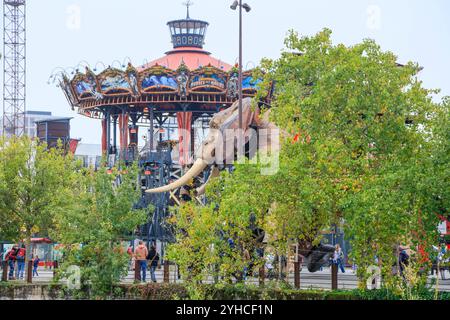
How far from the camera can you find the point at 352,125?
3086 centimetres

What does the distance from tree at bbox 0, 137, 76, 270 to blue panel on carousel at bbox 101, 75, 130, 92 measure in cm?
2198

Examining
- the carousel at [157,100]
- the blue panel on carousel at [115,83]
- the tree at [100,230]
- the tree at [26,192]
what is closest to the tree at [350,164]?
the tree at [100,230]

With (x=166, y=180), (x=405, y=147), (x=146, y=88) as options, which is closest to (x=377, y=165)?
(x=405, y=147)

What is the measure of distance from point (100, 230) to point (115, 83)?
35.7 m

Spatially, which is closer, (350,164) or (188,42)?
(350,164)

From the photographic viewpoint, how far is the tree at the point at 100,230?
3328 centimetres

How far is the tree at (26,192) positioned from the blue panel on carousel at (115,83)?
21983 mm

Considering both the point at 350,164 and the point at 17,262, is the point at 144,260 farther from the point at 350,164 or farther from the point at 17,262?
the point at 350,164

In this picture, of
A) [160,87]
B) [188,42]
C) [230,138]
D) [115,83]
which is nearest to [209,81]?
[160,87]

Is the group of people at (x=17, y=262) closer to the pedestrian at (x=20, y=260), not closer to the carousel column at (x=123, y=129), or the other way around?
the pedestrian at (x=20, y=260)

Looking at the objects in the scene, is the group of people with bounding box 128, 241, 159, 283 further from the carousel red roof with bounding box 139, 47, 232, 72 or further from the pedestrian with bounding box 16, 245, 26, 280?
the carousel red roof with bounding box 139, 47, 232, 72

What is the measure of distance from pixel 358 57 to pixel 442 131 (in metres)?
3.50

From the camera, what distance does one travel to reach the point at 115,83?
2692 inches
